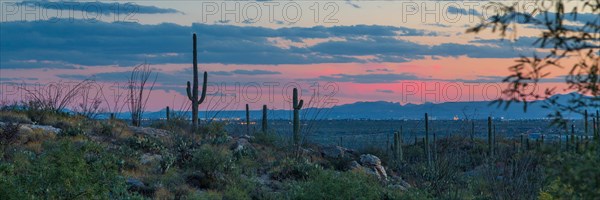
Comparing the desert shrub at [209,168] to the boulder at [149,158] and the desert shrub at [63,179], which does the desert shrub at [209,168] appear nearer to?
the boulder at [149,158]

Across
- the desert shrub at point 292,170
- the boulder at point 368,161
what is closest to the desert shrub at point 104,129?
the desert shrub at point 292,170

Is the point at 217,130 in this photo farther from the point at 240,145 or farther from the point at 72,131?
the point at 72,131

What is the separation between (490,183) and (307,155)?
Answer: 9.38m

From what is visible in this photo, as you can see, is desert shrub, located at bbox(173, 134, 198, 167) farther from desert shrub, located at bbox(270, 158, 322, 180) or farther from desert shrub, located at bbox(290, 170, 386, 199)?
desert shrub, located at bbox(290, 170, 386, 199)

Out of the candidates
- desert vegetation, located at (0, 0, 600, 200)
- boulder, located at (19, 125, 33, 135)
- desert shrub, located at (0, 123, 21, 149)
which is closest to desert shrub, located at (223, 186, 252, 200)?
desert vegetation, located at (0, 0, 600, 200)

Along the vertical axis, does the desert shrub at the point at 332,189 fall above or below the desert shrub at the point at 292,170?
above

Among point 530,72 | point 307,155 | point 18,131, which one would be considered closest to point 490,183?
point 307,155

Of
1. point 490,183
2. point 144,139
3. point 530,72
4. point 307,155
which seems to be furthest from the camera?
point 307,155

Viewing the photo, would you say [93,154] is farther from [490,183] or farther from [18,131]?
[490,183]

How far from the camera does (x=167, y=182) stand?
67.8 ft

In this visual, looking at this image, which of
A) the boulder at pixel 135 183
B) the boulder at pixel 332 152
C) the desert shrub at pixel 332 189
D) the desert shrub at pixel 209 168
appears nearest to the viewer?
the desert shrub at pixel 332 189

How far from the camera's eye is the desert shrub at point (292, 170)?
23391mm

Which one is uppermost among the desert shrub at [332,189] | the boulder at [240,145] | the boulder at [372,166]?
the boulder at [240,145]

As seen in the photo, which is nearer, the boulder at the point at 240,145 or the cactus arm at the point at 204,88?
the boulder at the point at 240,145
